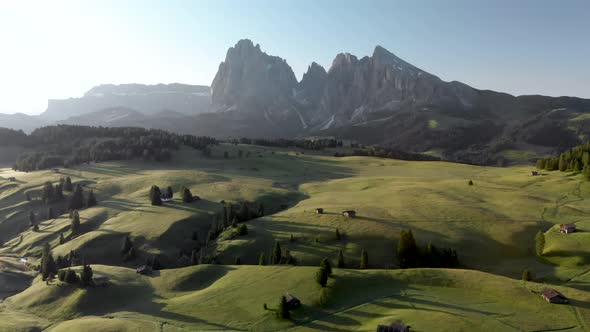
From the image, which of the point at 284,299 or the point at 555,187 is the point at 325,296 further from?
the point at 555,187

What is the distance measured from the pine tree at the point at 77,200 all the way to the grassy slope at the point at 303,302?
87314mm

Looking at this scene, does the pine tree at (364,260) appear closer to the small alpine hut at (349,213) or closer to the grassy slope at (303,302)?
the grassy slope at (303,302)

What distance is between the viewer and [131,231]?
14112 cm

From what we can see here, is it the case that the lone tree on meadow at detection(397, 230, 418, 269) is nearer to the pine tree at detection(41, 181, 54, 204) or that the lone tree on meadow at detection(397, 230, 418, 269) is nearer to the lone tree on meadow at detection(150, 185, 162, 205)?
the lone tree on meadow at detection(150, 185, 162, 205)

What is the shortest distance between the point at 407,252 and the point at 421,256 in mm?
3220

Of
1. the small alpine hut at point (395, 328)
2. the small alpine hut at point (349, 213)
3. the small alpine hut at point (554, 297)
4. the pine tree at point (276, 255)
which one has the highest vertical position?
the small alpine hut at point (349, 213)

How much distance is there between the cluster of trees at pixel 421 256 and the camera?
98688mm

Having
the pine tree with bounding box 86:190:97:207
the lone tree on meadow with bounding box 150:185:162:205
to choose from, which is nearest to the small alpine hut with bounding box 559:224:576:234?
the lone tree on meadow with bounding box 150:185:162:205

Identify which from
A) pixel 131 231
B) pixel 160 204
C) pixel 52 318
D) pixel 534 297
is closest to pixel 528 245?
pixel 534 297

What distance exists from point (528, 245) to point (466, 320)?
52.3m

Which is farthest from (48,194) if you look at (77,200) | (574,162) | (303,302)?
(574,162)

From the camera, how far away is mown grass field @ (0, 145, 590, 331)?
70.4 metres

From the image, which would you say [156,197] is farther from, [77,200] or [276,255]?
Result: [276,255]

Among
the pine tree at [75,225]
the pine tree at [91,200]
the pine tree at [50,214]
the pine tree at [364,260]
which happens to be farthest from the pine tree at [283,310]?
the pine tree at [50,214]
